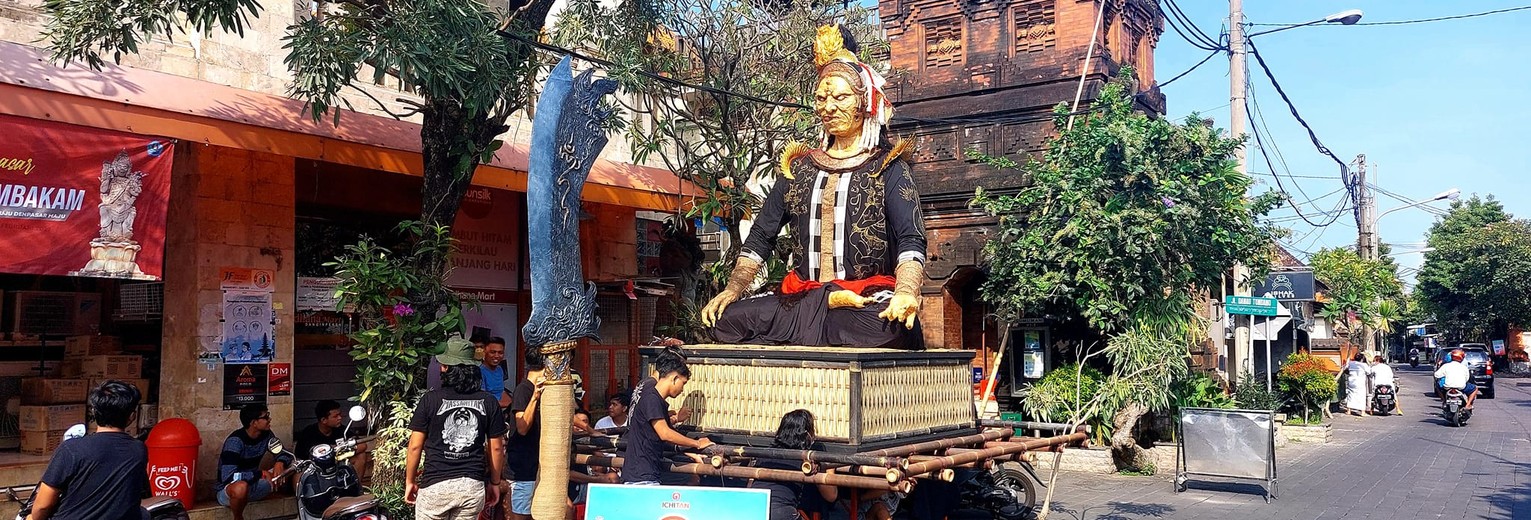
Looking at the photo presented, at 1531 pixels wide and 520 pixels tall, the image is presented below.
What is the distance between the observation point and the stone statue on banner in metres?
7.88

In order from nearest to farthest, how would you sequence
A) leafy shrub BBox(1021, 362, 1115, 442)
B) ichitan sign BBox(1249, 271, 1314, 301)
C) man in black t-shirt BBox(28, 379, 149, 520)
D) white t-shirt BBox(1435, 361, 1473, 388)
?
man in black t-shirt BBox(28, 379, 149, 520)
leafy shrub BBox(1021, 362, 1115, 442)
ichitan sign BBox(1249, 271, 1314, 301)
white t-shirt BBox(1435, 361, 1473, 388)

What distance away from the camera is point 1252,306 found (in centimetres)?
1479

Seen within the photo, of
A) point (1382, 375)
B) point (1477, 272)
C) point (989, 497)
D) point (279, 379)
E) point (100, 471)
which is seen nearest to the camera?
point (100, 471)

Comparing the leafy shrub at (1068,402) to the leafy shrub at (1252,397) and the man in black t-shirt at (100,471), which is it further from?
the man in black t-shirt at (100,471)

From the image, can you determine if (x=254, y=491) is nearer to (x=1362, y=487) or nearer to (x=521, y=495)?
(x=521, y=495)

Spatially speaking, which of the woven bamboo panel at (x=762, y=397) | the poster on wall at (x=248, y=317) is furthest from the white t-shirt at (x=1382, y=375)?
the poster on wall at (x=248, y=317)

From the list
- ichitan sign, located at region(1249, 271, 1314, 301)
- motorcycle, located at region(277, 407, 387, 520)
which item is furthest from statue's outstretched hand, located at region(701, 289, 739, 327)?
ichitan sign, located at region(1249, 271, 1314, 301)

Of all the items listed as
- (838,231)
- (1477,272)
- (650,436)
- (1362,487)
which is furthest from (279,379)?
(1477,272)

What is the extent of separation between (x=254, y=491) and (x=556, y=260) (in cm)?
437

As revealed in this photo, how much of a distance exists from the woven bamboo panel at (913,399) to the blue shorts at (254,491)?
512 cm

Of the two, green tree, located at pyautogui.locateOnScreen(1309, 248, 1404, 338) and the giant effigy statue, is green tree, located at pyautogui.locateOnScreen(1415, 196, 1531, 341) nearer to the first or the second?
green tree, located at pyautogui.locateOnScreen(1309, 248, 1404, 338)

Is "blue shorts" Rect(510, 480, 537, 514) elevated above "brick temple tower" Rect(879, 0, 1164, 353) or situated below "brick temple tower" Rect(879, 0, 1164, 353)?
below

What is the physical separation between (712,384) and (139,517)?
10.2 ft

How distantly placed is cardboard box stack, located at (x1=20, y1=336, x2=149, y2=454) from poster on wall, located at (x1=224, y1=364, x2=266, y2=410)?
2.29 ft
